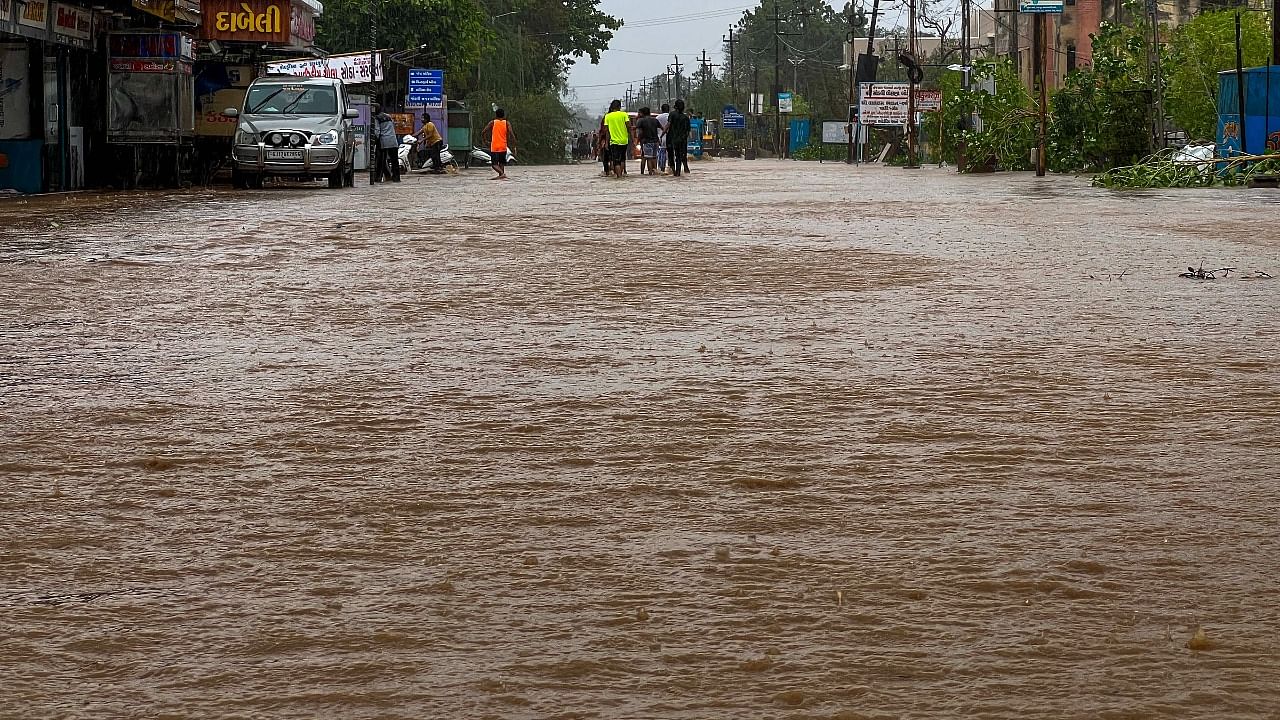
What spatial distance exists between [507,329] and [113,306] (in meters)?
2.44

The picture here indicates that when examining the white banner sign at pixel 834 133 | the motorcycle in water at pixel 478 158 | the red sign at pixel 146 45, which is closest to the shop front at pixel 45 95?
the red sign at pixel 146 45

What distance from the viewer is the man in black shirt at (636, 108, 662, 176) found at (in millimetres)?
37469

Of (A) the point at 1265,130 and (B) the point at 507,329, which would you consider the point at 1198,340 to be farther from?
(A) the point at 1265,130

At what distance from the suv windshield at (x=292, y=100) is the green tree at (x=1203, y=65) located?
55.4ft

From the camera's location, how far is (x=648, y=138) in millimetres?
38219

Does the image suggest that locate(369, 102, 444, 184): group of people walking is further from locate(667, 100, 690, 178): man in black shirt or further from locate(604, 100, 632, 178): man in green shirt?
locate(667, 100, 690, 178): man in black shirt

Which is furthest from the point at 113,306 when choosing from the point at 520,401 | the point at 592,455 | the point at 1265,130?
the point at 1265,130

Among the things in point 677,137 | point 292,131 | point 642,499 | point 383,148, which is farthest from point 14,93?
point 642,499

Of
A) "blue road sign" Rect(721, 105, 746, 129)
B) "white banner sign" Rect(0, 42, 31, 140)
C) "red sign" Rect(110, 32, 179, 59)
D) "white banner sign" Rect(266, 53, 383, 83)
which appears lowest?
"white banner sign" Rect(0, 42, 31, 140)

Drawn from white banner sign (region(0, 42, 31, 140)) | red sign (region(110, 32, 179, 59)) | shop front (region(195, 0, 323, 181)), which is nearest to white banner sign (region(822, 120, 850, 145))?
shop front (region(195, 0, 323, 181))

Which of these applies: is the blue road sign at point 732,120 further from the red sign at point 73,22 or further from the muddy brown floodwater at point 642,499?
the muddy brown floodwater at point 642,499

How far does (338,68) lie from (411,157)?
5.28 m

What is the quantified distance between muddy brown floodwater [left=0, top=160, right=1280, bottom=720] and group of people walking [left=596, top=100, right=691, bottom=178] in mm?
25193

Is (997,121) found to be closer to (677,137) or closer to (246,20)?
(677,137)
